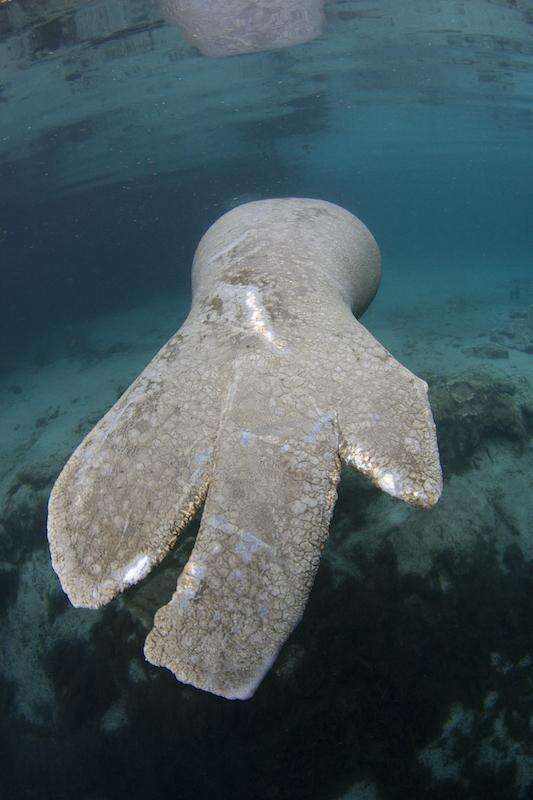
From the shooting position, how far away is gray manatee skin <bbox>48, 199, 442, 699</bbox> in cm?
174

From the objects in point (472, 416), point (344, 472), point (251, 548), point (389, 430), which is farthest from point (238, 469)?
point (472, 416)

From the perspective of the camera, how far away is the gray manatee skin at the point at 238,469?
1.74 metres

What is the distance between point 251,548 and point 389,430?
851 millimetres

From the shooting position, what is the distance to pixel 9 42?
39.3 feet

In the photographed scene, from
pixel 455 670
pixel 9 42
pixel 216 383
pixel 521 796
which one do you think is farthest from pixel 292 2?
pixel 521 796

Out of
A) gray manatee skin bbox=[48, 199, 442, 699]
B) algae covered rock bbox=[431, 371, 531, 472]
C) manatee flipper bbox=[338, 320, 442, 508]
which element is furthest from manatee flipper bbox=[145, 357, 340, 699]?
algae covered rock bbox=[431, 371, 531, 472]

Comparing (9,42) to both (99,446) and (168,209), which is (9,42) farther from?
(168,209)

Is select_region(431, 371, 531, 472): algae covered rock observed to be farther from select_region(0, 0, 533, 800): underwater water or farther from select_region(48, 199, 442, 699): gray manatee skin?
select_region(48, 199, 442, 699): gray manatee skin

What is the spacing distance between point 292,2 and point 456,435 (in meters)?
12.8

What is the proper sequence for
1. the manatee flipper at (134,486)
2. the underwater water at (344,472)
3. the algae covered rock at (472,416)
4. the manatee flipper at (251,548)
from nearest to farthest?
1. the manatee flipper at (251,548)
2. the manatee flipper at (134,486)
3. the underwater water at (344,472)
4. the algae covered rock at (472,416)

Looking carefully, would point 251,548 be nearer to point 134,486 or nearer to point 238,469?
point 238,469

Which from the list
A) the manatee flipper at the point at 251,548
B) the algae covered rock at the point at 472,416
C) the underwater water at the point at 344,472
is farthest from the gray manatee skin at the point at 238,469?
the algae covered rock at the point at 472,416

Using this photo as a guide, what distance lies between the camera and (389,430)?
84.0 inches

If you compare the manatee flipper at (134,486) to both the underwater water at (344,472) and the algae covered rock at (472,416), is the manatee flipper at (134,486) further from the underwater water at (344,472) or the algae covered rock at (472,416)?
the algae covered rock at (472,416)
